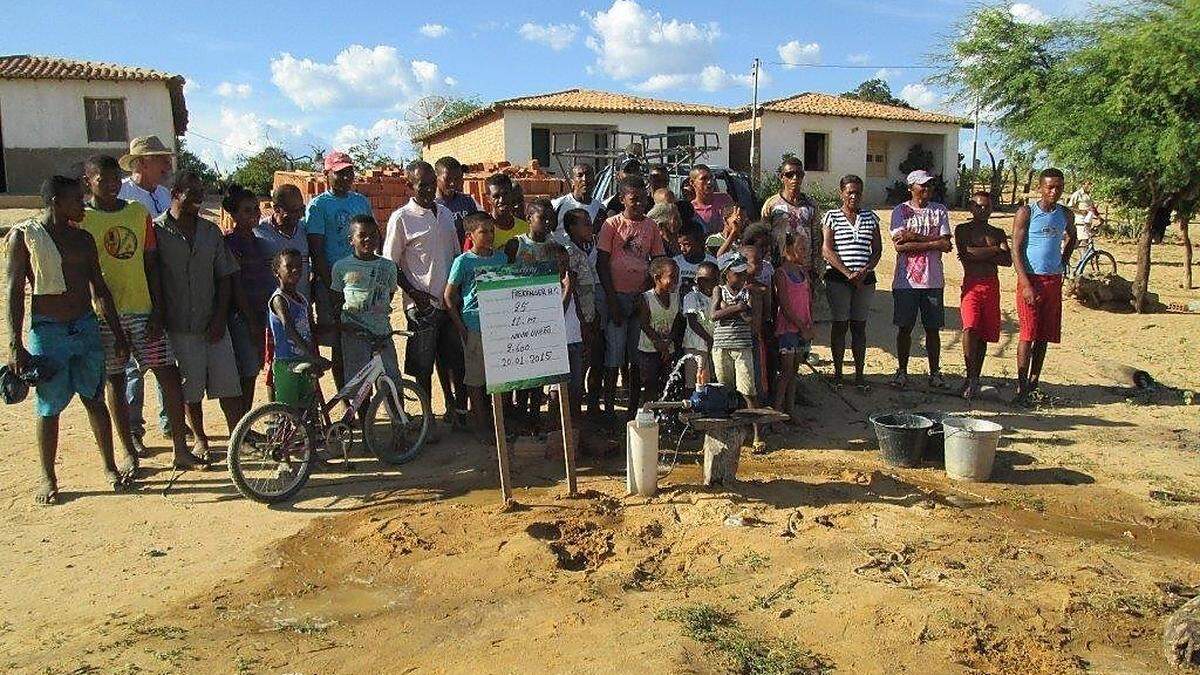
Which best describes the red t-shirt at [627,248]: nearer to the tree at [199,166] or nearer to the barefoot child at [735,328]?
the barefoot child at [735,328]

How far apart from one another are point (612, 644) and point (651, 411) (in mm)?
2100

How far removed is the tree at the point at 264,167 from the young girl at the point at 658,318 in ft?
69.1

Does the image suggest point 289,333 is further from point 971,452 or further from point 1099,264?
point 1099,264

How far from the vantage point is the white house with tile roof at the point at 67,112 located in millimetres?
24750

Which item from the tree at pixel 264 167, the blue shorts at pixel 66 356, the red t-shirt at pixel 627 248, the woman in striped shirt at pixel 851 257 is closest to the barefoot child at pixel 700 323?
the red t-shirt at pixel 627 248

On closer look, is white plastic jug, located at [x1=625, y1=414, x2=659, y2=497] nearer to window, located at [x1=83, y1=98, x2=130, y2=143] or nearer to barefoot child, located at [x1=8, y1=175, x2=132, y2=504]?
barefoot child, located at [x1=8, y1=175, x2=132, y2=504]

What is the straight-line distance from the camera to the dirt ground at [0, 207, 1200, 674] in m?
3.62

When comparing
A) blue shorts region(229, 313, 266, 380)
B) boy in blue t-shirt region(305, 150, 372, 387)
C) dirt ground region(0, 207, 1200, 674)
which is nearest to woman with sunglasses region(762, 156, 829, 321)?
dirt ground region(0, 207, 1200, 674)

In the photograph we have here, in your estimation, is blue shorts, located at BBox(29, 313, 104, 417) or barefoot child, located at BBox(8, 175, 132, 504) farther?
blue shorts, located at BBox(29, 313, 104, 417)

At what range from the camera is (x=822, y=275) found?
26.2 ft

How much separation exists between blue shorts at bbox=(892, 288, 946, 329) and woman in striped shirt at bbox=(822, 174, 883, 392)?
1.06 feet

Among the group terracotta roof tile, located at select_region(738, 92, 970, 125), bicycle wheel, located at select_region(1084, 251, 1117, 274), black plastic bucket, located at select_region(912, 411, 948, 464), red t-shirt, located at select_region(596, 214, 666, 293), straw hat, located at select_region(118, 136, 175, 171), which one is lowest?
black plastic bucket, located at select_region(912, 411, 948, 464)

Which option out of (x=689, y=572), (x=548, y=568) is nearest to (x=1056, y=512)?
(x=689, y=572)

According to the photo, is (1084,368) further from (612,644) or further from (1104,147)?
(612,644)
